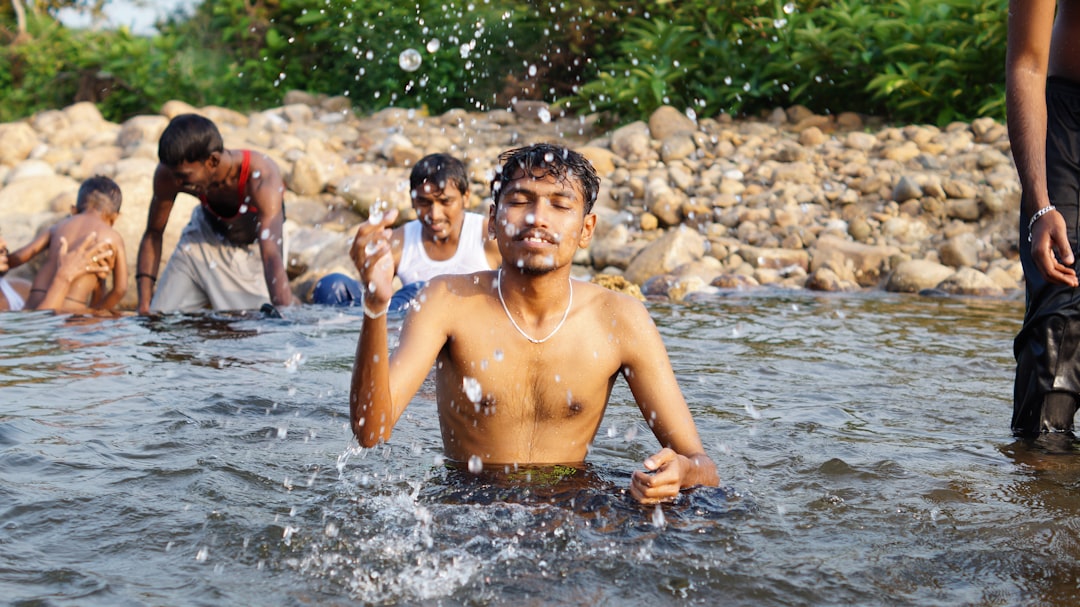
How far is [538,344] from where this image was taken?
369 cm

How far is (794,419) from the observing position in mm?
5043

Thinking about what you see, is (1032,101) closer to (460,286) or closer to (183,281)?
(460,286)

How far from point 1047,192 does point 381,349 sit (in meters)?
2.34

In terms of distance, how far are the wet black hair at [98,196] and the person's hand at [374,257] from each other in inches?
238

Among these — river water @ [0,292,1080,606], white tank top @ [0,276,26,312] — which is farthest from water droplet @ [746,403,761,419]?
white tank top @ [0,276,26,312]

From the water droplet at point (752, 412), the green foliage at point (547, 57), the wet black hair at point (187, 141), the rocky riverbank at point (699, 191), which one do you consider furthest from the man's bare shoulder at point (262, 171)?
the green foliage at point (547, 57)

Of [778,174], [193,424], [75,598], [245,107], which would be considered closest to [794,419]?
[193,424]

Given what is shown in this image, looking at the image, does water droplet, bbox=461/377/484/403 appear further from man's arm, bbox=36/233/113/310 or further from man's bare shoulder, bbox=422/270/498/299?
man's arm, bbox=36/233/113/310

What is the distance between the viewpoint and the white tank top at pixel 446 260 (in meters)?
7.08

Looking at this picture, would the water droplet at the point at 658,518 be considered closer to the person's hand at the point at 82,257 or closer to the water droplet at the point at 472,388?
the water droplet at the point at 472,388

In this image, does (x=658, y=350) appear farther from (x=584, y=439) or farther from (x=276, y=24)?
(x=276, y=24)

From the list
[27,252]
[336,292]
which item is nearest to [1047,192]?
[336,292]

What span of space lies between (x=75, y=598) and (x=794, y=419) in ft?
10.7

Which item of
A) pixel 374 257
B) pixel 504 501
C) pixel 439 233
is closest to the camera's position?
pixel 374 257
